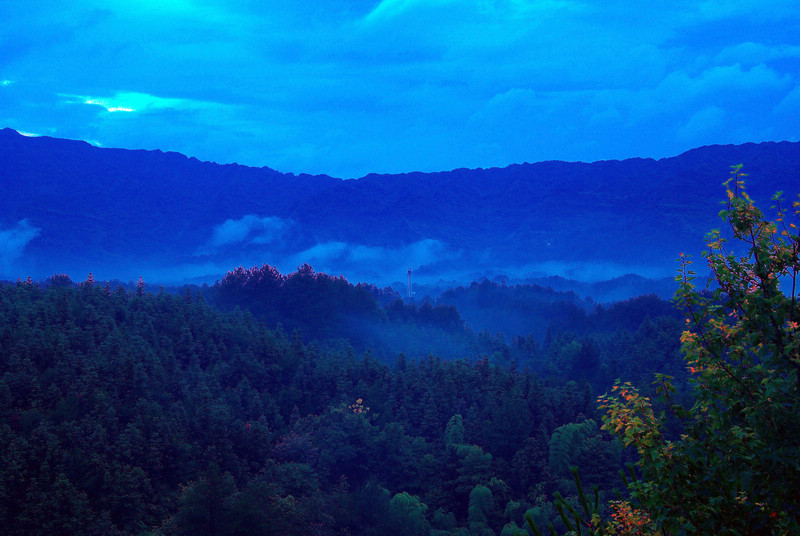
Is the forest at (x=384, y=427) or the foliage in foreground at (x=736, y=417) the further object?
the forest at (x=384, y=427)

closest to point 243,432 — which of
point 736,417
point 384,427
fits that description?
point 384,427

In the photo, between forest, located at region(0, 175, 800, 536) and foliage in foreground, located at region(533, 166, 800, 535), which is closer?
foliage in foreground, located at region(533, 166, 800, 535)

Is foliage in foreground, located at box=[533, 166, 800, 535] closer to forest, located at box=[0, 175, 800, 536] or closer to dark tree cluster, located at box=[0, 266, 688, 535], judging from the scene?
forest, located at box=[0, 175, 800, 536]

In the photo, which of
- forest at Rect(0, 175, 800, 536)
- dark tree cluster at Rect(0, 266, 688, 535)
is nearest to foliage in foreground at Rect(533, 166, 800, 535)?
forest at Rect(0, 175, 800, 536)

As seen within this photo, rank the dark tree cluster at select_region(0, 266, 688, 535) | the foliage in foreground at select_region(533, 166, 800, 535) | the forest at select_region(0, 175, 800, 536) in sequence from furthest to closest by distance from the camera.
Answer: the dark tree cluster at select_region(0, 266, 688, 535) → the forest at select_region(0, 175, 800, 536) → the foliage in foreground at select_region(533, 166, 800, 535)

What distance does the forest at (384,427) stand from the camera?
8.64 metres

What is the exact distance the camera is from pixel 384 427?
213ft

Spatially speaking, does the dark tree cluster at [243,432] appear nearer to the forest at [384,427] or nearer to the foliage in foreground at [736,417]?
the forest at [384,427]

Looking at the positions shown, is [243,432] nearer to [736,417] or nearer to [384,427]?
[384,427]

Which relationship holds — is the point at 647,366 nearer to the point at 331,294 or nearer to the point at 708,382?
the point at 331,294

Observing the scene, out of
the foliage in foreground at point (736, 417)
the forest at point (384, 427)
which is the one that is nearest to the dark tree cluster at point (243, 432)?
the forest at point (384, 427)

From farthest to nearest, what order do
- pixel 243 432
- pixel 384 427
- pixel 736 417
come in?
pixel 384 427
pixel 243 432
pixel 736 417

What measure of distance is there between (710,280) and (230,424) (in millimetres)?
55214

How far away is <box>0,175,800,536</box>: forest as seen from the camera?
864cm
